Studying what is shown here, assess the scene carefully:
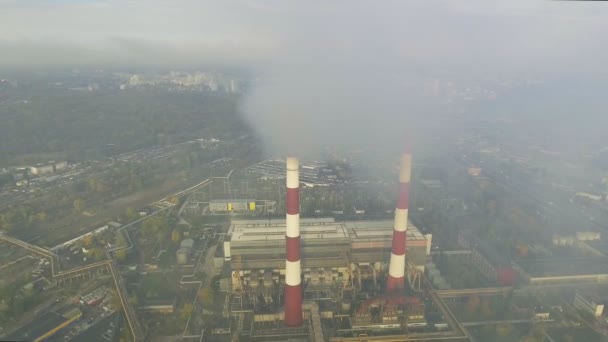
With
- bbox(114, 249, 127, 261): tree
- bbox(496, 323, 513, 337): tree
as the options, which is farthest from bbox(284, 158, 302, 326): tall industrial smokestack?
bbox(114, 249, 127, 261): tree

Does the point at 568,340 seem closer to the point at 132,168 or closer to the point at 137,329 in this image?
the point at 137,329

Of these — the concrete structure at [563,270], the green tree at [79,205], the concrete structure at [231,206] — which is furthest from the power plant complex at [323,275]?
the green tree at [79,205]

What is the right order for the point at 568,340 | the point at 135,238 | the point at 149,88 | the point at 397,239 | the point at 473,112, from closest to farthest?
the point at 568,340 → the point at 397,239 → the point at 135,238 → the point at 473,112 → the point at 149,88

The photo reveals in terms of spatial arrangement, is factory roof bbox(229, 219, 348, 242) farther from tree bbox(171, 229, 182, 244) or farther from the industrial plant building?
tree bbox(171, 229, 182, 244)

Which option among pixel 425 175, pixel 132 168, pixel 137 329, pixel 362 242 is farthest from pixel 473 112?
pixel 137 329

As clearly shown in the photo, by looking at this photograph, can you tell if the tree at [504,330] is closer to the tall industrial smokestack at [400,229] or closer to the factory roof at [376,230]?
the tall industrial smokestack at [400,229]

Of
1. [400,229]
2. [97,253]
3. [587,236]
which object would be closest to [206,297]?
[97,253]
